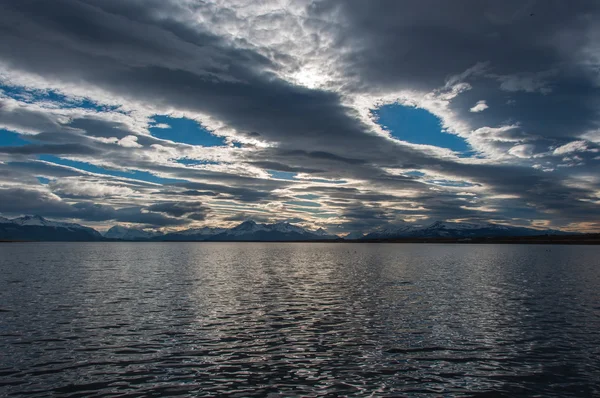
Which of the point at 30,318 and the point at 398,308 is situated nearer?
the point at 30,318

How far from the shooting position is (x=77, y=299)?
51.8 metres

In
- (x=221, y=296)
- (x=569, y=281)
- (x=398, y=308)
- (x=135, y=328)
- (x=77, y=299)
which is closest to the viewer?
(x=135, y=328)

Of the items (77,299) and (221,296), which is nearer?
(77,299)

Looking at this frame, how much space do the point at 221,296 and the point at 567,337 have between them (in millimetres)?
40698

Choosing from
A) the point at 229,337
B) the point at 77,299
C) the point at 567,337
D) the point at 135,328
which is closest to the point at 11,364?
the point at 135,328

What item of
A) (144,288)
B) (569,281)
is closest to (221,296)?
(144,288)

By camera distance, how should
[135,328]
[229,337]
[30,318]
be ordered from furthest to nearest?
[30,318], [135,328], [229,337]

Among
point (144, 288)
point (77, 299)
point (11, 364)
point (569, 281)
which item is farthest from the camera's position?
point (569, 281)

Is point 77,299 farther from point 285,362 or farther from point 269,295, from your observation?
point 285,362

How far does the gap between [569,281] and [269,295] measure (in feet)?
196

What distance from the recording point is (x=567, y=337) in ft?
114

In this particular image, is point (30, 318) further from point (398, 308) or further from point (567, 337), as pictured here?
point (567, 337)

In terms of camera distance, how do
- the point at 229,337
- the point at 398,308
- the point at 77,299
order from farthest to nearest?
the point at 77,299 < the point at 398,308 < the point at 229,337

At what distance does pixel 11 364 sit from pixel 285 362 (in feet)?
60.2
